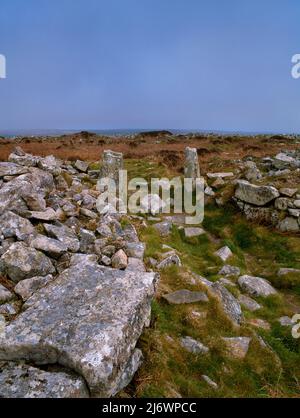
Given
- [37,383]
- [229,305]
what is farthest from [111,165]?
[37,383]

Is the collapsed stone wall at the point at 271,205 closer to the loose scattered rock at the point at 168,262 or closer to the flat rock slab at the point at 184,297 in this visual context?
the loose scattered rock at the point at 168,262

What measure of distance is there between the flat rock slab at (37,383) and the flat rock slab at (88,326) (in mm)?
132

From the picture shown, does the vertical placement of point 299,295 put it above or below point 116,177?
below

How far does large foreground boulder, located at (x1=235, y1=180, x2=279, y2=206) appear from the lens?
1540 cm

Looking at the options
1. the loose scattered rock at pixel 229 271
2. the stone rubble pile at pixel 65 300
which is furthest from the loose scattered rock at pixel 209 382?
the loose scattered rock at pixel 229 271

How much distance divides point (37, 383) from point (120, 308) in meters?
1.52

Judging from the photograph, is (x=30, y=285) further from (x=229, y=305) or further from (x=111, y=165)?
(x=111, y=165)

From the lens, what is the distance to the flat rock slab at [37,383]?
422 cm

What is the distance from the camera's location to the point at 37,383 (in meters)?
4.36

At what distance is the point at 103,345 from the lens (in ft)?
15.4

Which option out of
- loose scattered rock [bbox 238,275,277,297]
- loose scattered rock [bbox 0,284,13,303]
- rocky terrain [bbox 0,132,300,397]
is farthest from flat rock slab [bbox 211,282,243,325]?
loose scattered rock [bbox 0,284,13,303]
